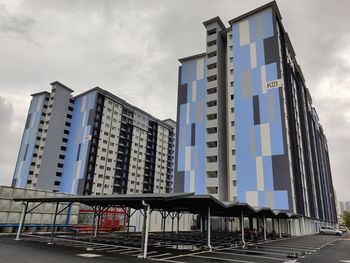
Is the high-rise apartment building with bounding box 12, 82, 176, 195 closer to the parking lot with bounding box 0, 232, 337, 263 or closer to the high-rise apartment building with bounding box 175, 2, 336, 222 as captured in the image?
the high-rise apartment building with bounding box 175, 2, 336, 222

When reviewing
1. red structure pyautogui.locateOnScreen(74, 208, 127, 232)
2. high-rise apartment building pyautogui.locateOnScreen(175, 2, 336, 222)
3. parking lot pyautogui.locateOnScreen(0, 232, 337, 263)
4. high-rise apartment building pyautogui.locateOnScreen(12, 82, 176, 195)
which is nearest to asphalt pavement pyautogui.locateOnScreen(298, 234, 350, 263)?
parking lot pyautogui.locateOnScreen(0, 232, 337, 263)

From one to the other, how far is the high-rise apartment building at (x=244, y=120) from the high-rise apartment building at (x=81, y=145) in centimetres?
2936

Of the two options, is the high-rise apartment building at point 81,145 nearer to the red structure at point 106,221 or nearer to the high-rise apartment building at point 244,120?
the high-rise apartment building at point 244,120

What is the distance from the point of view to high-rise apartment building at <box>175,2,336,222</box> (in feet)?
154

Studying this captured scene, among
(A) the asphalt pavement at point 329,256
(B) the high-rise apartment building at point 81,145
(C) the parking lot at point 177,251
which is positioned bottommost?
(C) the parking lot at point 177,251

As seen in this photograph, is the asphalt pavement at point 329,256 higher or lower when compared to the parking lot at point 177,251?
higher

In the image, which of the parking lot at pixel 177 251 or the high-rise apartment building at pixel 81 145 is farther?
the high-rise apartment building at pixel 81 145

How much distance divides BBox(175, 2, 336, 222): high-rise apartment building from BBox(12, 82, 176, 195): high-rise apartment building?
2936 cm

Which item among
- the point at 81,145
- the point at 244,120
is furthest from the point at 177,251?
the point at 81,145

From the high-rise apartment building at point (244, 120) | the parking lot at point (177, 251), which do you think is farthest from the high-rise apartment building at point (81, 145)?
the parking lot at point (177, 251)

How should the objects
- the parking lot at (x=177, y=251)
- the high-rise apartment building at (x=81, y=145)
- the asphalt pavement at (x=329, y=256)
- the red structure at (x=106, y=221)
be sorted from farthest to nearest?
the high-rise apartment building at (x=81, y=145) → the red structure at (x=106, y=221) → the asphalt pavement at (x=329, y=256) → the parking lot at (x=177, y=251)

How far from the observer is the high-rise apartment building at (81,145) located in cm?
7419

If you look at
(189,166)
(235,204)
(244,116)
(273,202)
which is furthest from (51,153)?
(235,204)

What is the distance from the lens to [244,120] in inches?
2041
